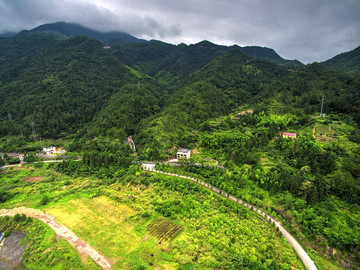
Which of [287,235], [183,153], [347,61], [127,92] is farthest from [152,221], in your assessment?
[347,61]

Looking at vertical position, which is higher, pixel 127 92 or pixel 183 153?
pixel 127 92

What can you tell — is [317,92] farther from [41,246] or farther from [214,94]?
[41,246]

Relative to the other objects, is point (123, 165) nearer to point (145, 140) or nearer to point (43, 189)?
point (145, 140)

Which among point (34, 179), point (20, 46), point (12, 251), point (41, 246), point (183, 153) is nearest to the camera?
point (41, 246)

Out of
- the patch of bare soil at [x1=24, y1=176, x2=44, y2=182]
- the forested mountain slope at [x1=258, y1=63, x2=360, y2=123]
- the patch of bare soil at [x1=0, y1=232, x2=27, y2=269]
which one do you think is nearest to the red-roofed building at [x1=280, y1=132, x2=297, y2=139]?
the forested mountain slope at [x1=258, y1=63, x2=360, y2=123]

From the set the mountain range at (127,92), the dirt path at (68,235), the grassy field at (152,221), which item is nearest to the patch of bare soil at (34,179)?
the grassy field at (152,221)

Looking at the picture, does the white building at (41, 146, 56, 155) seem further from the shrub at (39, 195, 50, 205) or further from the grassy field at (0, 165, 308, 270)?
the shrub at (39, 195, 50, 205)

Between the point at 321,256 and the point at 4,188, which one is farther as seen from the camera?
the point at 4,188

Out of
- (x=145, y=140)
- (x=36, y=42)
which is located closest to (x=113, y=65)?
(x=36, y=42)

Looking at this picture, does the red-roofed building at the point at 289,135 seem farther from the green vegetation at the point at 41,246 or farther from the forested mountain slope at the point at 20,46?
the forested mountain slope at the point at 20,46
